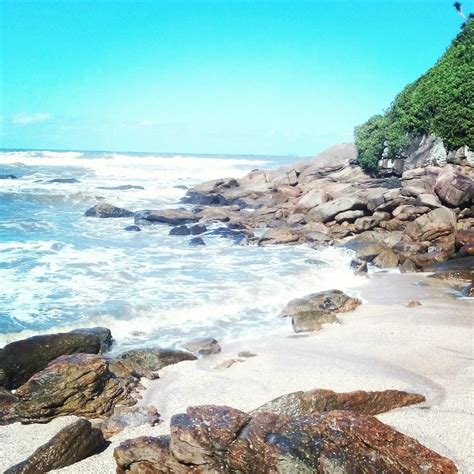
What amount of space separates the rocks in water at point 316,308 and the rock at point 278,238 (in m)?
8.14

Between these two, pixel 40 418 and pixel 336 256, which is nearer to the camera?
pixel 40 418

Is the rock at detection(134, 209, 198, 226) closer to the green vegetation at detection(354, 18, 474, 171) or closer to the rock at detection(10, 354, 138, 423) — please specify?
the green vegetation at detection(354, 18, 474, 171)

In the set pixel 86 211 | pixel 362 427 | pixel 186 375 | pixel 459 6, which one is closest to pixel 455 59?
pixel 459 6

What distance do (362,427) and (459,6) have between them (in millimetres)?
37007

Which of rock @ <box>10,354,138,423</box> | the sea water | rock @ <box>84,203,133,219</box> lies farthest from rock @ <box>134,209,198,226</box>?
rock @ <box>10,354,138,423</box>

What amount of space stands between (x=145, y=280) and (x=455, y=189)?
Answer: 13170 mm

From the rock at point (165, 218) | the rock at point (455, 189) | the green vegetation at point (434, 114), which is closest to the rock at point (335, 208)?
the rock at point (455, 189)

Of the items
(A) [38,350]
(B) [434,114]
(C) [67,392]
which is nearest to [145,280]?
(A) [38,350]

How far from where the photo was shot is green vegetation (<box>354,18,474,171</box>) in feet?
74.0

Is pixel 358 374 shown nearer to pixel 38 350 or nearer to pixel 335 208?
pixel 38 350

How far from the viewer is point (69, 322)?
32.7 ft

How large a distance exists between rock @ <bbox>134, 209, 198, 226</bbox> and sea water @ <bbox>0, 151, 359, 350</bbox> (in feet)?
2.22

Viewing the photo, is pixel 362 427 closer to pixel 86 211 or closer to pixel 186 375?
pixel 186 375

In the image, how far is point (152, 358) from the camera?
7.98 meters
